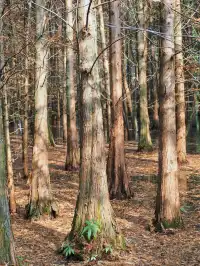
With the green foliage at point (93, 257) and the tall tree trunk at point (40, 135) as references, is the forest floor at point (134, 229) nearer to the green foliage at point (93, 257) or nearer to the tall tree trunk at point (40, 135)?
the green foliage at point (93, 257)

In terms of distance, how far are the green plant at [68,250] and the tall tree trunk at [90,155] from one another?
14 cm

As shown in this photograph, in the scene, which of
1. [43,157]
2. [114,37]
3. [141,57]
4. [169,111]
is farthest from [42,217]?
[141,57]

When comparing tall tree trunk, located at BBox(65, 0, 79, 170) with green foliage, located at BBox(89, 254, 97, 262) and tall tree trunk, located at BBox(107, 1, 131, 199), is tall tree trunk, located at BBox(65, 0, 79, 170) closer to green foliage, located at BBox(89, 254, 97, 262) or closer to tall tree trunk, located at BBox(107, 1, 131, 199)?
tall tree trunk, located at BBox(107, 1, 131, 199)

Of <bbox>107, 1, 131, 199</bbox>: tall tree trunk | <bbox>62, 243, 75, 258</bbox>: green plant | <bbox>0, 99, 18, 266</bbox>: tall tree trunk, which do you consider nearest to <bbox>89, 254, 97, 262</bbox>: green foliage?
<bbox>62, 243, 75, 258</bbox>: green plant

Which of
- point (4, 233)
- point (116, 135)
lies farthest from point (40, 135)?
point (4, 233)

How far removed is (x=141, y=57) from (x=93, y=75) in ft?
43.1

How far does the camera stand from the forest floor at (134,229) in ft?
22.7

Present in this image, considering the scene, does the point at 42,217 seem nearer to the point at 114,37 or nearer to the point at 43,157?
the point at 43,157

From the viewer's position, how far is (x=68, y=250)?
6777 millimetres

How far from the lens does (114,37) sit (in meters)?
11.6

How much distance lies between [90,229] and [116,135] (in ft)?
16.9

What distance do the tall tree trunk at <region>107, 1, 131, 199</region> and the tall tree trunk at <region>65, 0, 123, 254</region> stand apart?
4377 mm

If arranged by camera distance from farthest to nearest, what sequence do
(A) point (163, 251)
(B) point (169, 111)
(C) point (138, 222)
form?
1. (C) point (138, 222)
2. (B) point (169, 111)
3. (A) point (163, 251)

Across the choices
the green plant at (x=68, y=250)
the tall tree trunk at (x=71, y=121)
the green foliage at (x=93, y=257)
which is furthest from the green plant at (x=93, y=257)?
the tall tree trunk at (x=71, y=121)
